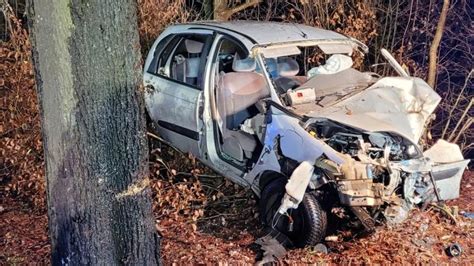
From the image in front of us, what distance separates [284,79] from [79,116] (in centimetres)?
296

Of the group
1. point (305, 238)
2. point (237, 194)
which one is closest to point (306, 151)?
point (305, 238)

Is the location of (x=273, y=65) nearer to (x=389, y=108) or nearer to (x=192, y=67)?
(x=192, y=67)

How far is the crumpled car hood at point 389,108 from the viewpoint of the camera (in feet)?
15.4

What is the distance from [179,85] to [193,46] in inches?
19.9

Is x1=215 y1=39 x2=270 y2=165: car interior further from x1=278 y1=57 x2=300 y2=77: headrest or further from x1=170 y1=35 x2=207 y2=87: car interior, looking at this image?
x1=278 y1=57 x2=300 y2=77: headrest

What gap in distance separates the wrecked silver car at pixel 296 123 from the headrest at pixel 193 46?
0.04ft

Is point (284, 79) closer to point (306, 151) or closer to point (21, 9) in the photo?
point (306, 151)

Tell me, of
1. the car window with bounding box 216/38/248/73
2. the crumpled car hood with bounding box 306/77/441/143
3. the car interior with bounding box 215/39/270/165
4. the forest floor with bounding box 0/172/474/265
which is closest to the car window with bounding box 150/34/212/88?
the car window with bounding box 216/38/248/73

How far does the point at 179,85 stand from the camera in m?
6.15

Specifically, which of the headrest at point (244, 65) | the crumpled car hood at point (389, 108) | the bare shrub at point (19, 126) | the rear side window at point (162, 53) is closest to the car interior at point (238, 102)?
the headrest at point (244, 65)

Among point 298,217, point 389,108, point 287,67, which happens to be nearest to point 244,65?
point 287,67

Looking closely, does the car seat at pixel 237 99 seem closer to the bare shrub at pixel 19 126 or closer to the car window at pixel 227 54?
the car window at pixel 227 54

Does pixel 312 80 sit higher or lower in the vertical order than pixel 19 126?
higher

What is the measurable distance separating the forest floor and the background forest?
11 mm
